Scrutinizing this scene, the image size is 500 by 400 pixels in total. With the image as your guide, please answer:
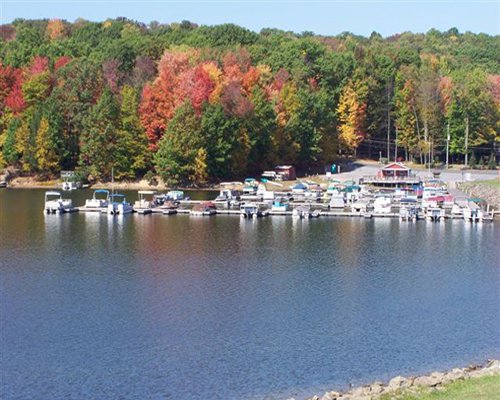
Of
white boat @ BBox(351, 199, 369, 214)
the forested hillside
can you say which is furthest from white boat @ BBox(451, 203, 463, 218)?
the forested hillside

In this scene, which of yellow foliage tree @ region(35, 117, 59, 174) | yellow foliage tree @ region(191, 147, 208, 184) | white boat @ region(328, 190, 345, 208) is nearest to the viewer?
white boat @ region(328, 190, 345, 208)

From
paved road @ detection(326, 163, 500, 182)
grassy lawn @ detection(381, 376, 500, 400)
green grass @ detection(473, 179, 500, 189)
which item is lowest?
grassy lawn @ detection(381, 376, 500, 400)

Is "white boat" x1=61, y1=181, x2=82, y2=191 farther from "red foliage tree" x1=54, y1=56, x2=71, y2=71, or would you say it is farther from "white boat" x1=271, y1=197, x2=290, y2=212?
"white boat" x1=271, y1=197, x2=290, y2=212

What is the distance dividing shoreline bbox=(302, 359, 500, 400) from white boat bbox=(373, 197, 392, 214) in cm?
3998

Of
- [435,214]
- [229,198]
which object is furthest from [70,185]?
[435,214]

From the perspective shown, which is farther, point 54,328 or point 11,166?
point 11,166

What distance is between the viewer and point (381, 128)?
110 meters

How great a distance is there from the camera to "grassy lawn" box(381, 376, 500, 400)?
25500mm

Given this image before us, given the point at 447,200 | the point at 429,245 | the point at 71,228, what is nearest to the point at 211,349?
the point at 429,245

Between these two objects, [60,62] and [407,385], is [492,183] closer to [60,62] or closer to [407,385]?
[60,62]

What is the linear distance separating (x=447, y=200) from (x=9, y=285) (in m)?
40.3

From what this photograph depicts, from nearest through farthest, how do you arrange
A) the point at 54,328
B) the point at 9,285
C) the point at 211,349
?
1. the point at 211,349
2. the point at 54,328
3. the point at 9,285

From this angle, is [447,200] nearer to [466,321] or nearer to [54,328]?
[466,321]

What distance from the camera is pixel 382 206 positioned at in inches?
2778
